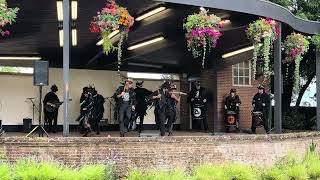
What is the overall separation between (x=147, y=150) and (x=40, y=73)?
253cm

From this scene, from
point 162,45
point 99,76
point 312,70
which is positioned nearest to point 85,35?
Answer: point 162,45

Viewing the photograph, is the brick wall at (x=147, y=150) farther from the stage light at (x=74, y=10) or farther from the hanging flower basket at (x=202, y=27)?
the stage light at (x=74, y=10)

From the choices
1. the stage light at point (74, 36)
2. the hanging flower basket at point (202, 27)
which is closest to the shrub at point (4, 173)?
the hanging flower basket at point (202, 27)

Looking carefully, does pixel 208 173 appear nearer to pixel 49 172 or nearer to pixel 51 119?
pixel 49 172

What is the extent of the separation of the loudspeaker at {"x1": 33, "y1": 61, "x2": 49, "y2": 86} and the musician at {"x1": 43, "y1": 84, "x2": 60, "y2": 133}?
4.80 meters

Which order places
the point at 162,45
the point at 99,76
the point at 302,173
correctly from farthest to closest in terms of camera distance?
the point at 99,76
the point at 162,45
the point at 302,173

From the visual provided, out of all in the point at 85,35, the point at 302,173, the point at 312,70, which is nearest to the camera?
the point at 302,173

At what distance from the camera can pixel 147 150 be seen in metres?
9.49

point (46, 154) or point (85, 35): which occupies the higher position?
point (85, 35)

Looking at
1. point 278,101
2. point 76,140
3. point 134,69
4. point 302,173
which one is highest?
point 134,69

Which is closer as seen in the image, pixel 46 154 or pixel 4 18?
pixel 4 18

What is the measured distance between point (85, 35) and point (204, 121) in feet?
16.2

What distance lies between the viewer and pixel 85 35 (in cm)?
1321

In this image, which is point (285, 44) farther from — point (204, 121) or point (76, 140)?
point (76, 140)
